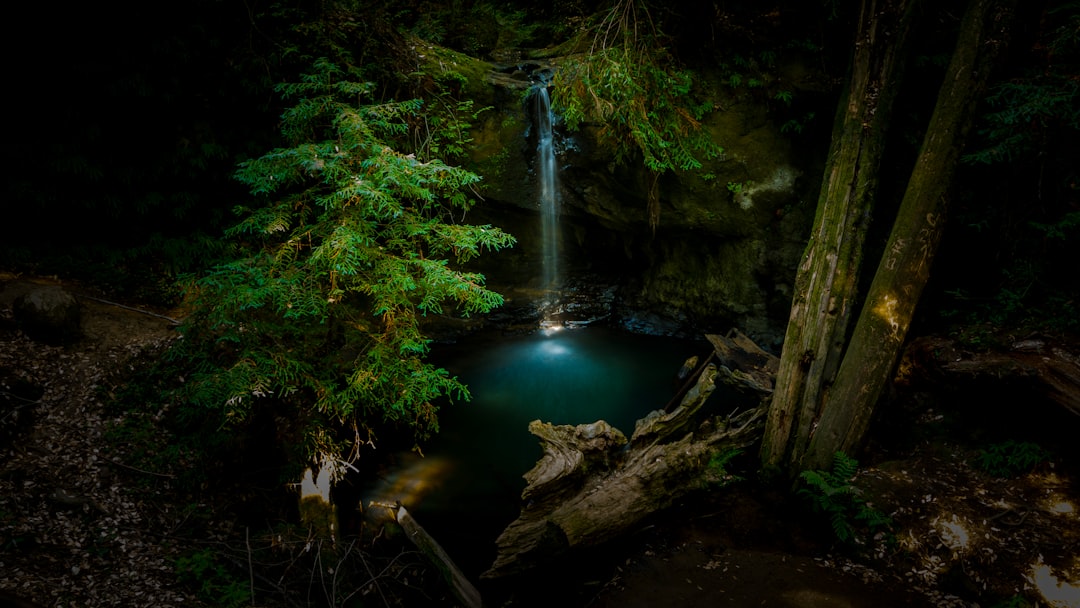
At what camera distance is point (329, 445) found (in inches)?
183

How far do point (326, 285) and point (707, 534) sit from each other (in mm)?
4664

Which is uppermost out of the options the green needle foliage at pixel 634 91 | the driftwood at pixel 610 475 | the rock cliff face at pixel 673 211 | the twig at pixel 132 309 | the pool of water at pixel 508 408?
the green needle foliage at pixel 634 91

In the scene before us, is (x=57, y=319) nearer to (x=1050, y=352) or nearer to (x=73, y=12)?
(x=73, y=12)

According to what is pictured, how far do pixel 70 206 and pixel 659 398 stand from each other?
30.8 ft

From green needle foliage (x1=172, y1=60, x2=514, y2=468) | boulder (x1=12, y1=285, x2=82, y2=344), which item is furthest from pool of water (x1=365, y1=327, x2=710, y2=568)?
boulder (x1=12, y1=285, x2=82, y2=344)

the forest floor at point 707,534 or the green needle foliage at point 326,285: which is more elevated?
the green needle foliage at point 326,285

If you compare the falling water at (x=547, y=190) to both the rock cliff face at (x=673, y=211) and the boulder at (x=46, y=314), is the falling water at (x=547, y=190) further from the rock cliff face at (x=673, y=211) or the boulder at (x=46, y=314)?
the boulder at (x=46, y=314)

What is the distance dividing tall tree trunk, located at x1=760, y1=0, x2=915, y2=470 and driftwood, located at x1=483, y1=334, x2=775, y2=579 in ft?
2.02

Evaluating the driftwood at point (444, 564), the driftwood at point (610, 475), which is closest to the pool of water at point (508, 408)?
the driftwood at point (444, 564)

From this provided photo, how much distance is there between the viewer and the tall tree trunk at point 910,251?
4.35m

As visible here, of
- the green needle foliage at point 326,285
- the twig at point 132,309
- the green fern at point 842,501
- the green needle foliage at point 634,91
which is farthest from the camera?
the twig at point 132,309

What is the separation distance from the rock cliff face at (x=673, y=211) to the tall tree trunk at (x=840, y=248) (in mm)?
2182

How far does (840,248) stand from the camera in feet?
16.7

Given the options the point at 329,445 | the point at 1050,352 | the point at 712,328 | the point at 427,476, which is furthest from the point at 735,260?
the point at 329,445
